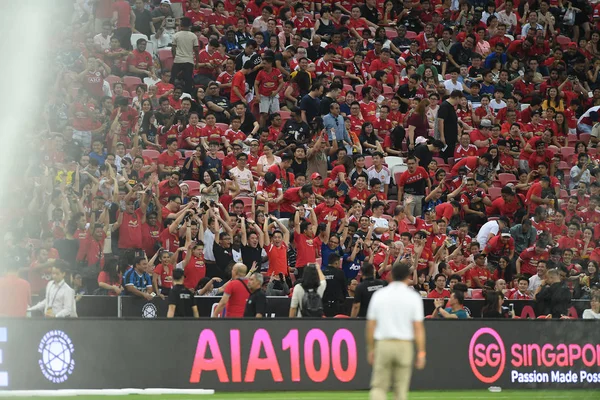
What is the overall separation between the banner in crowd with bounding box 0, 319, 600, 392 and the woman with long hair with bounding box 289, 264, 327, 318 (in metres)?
0.98

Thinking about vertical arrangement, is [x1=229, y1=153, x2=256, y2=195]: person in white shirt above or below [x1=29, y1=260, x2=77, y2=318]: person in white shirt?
above

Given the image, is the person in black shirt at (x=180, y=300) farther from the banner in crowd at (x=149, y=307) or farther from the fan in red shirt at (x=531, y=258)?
the fan in red shirt at (x=531, y=258)

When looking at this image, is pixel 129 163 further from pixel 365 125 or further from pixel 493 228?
Result: pixel 493 228

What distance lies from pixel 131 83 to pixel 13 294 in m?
7.99

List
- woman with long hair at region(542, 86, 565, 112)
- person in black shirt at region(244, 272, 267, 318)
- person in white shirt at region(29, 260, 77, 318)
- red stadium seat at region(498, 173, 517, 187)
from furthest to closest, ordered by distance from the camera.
→ woman with long hair at region(542, 86, 565, 112) → red stadium seat at region(498, 173, 517, 187) → person in black shirt at region(244, 272, 267, 318) → person in white shirt at region(29, 260, 77, 318)

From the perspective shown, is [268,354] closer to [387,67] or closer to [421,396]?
[421,396]

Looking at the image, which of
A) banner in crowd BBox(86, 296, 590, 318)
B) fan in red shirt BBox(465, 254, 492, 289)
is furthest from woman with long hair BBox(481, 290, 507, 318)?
fan in red shirt BBox(465, 254, 492, 289)

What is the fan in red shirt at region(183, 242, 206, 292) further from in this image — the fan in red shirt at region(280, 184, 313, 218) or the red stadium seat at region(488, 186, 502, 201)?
the red stadium seat at region(488, 186, 502, 201)

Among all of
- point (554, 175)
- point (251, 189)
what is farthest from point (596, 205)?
point (251, 189)

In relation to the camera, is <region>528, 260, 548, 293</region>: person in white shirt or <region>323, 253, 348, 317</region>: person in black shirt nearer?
<region>323, 253, 348, 317</region>: person in black shirt

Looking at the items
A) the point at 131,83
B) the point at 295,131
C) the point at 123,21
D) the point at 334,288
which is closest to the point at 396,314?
the point at 334,288

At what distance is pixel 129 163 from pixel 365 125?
5816 millimetres

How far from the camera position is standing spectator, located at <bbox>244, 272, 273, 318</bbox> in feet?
53.5

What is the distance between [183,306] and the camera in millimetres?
16500
